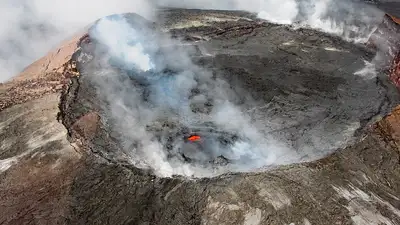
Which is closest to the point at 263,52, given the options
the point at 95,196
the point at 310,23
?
the point at 310,23

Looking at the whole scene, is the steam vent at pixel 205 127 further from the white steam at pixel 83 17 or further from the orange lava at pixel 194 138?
the white steam at pixel 83 17

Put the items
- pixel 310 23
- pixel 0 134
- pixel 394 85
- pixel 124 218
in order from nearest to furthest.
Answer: pixel 124 218 → pixel 0 134 → pixel 394 85 → pixel 310 23

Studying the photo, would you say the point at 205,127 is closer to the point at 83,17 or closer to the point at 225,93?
the point at 225,93

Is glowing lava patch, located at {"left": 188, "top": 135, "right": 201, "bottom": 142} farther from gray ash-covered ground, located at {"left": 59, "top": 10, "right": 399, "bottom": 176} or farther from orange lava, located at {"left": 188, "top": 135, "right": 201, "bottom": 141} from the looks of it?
gray ash-covered ground, located at {"left": 59, "top": 10, "right": 399, "bottom": 176}

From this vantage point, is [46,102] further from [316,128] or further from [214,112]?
[316,128]

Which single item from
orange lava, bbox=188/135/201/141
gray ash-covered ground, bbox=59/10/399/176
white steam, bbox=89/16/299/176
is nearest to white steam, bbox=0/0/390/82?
gray ash-covered ground, bbox=59/10/399/176

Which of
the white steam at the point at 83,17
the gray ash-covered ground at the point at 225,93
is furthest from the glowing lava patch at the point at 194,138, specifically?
the white steam at the point at 83,17

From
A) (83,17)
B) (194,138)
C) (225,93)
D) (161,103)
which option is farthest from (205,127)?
(83,17)
